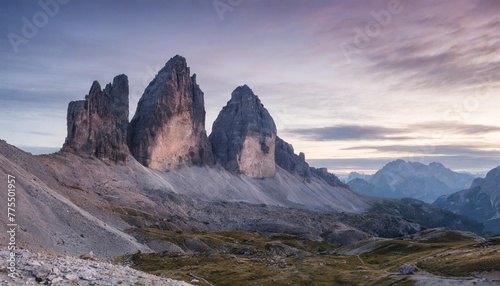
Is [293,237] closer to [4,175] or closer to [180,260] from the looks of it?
[180,260]

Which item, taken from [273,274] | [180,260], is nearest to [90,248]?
[180,260]

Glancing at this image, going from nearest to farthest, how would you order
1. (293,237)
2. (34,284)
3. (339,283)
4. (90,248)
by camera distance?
(34,284), (339,283), (90,248), (293,237)

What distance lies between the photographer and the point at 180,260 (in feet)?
350

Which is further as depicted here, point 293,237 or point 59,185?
point 293,237

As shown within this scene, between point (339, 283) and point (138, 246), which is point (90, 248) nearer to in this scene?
point (138, 246)

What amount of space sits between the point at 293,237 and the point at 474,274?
131 m

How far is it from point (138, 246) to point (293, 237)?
281ft

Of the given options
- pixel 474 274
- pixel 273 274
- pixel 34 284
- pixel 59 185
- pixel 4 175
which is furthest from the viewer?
pixel 59 185

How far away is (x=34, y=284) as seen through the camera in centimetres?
2606

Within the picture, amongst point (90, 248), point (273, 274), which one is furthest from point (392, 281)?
point (90, 248)

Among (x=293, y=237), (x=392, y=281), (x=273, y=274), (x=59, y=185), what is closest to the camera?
(x=392, y=281)

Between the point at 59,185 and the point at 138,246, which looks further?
the point at 59,185

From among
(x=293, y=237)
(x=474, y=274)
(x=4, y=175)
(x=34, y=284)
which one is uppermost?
(x=4, y=175)

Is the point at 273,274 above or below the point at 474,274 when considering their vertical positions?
below
